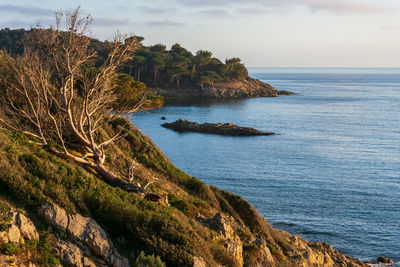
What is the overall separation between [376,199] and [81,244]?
4444cm

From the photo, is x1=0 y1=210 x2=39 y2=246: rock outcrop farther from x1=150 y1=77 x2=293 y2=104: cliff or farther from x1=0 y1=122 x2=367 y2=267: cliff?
x1=150 y1=77 x2=293 y2=104: cliff

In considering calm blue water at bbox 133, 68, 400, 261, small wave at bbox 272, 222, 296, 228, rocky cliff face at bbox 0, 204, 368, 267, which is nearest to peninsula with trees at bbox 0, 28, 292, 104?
calm blue water at bbox 133, 68, 400, 261

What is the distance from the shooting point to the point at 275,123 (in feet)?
353

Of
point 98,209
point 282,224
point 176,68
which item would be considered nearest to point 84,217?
point 98,209

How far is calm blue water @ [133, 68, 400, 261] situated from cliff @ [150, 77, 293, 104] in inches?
1612

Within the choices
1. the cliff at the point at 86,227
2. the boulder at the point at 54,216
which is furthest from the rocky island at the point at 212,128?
the boulder at the point at 54,216

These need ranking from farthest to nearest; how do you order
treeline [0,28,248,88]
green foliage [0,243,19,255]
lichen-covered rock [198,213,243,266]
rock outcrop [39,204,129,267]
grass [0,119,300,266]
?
treeline [0,28,248,88]
lichen-covered rock [198,213,243,266]
grass [0,119,300,266]
rock outcrop [39,204,129,267]
green foliage [0,243,19,255]

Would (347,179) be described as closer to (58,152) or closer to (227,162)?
(227,162)

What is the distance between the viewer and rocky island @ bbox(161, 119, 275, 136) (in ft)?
309

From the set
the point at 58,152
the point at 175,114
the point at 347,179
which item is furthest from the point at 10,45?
the point at 58,152

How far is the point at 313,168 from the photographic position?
2518 inches

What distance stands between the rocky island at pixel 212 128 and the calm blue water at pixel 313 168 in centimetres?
360

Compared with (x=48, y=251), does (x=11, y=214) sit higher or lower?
higher

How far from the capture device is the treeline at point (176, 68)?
6585 inches
